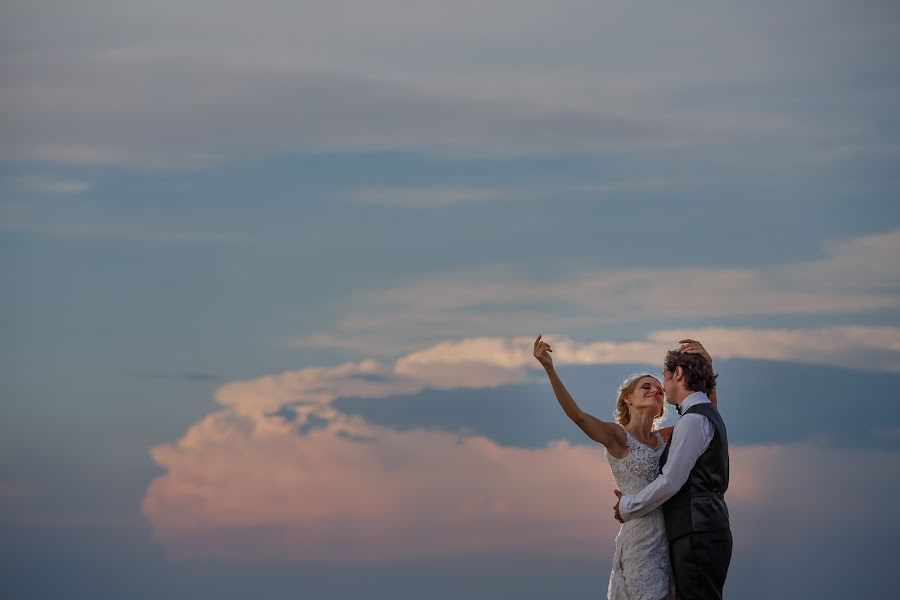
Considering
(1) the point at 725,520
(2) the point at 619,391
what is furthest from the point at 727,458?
(2) the point at 619,391

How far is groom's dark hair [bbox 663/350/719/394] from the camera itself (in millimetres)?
10102

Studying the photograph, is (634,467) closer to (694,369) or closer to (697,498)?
(697,498)

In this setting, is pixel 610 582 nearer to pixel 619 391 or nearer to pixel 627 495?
pixel 627 495

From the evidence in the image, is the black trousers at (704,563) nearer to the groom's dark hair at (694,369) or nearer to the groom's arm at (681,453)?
the groom's arm at (681,453)

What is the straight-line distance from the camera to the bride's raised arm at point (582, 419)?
32.7ft

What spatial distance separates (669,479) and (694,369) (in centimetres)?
92

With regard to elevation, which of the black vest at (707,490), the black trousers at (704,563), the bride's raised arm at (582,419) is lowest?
the black trousers at (704,563)

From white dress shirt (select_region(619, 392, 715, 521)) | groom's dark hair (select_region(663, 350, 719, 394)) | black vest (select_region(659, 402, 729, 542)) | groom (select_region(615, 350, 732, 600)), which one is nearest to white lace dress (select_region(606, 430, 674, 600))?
groom (select_region(615, 350, 732, 600))

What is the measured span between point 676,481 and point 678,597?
1.02 metres

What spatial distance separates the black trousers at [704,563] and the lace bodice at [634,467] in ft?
2.23

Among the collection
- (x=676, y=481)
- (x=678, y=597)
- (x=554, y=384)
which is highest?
(x=554, y=384)

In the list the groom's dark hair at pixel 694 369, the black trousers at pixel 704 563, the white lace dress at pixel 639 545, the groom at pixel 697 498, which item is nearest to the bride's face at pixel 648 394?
the white lace dress at pixel 639 545

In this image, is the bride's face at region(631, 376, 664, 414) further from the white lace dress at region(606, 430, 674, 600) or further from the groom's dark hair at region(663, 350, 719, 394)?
the groom's dark hair at region(663, 350, 719, 394)

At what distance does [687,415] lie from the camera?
9.89m
